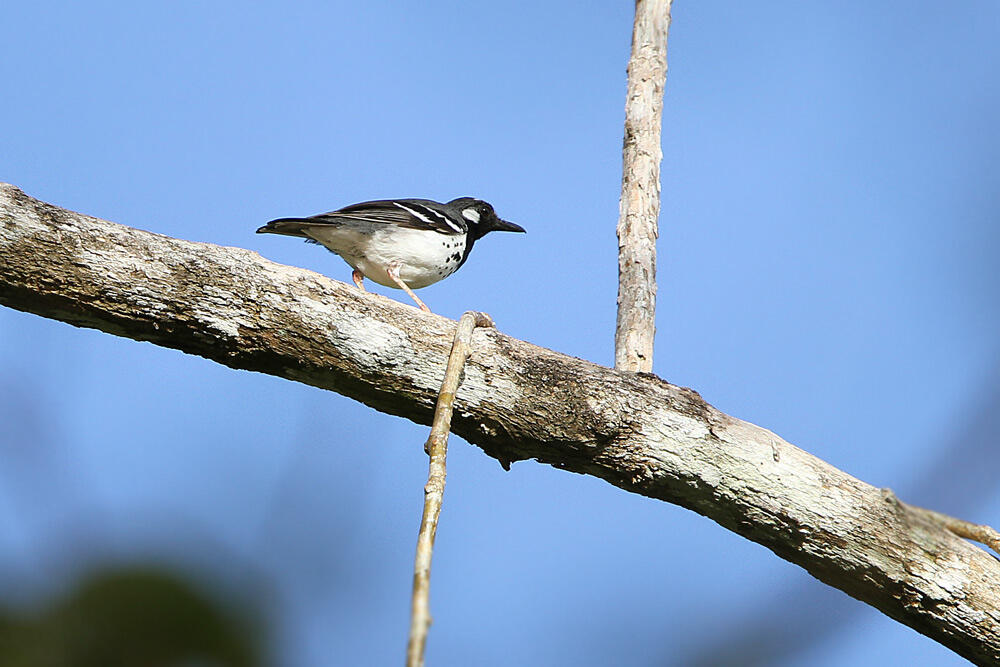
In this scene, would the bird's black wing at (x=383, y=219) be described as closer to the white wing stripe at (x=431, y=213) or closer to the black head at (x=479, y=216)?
the white wing stripe at (x=431, y=213)

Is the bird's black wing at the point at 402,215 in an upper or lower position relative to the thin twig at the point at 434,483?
upper

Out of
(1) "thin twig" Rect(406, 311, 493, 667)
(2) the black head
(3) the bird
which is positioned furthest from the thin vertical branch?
(2) the black head

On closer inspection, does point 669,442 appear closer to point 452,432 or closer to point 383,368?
point 452,432

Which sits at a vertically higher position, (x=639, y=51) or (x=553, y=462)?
(x=639, y=51)

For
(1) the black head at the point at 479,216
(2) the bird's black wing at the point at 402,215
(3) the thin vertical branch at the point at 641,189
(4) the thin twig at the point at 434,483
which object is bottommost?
(4) the thin twig at the point at 434,483

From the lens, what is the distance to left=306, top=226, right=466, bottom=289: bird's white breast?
6859 mm

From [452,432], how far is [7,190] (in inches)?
59.8

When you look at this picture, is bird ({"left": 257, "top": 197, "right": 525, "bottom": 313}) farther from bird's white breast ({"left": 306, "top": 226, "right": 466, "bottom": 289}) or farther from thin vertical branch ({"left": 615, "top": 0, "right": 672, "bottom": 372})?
thin vertical branch ({"left": 615, "top": 0, "right": 672, "bottom": 372})

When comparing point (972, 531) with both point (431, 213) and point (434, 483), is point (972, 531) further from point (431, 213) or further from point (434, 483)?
point (431, 213)

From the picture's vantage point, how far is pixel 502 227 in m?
8.70

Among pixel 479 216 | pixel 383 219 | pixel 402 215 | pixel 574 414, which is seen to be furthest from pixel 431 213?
pixel 574 414

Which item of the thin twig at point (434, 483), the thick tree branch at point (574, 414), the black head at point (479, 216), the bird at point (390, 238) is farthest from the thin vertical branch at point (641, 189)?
the black head at point (479, 216)

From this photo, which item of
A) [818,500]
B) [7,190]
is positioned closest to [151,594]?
[7,190]

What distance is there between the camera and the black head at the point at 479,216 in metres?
8.36
